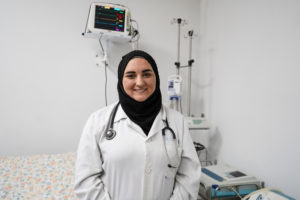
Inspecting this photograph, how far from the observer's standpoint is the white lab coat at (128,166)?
36.8 inches

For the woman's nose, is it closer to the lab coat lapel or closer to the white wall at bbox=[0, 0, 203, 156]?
the lab coat lapel

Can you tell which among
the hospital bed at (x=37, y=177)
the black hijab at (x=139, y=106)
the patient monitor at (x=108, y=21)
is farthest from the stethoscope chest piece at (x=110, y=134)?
the patient monitor at (x=108, y=21)

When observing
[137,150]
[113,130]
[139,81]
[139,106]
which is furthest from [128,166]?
[139,81]

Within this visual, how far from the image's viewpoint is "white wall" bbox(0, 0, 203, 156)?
5.88 feet

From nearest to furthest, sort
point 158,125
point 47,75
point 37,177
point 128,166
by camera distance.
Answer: point 128,166, point 158,125, point 37,177, point 47,75

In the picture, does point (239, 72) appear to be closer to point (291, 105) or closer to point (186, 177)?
point (291, 105)

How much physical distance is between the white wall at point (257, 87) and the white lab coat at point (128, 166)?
30.0 inches

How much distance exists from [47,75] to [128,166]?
4.64 feet

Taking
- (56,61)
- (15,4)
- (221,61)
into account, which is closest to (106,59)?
(56,61)

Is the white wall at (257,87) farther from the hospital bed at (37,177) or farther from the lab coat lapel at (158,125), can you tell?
the hospital bed at (37,177)

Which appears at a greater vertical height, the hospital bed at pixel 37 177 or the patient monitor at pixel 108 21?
the patient monitor at pixel 108 21

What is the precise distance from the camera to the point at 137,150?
96 cm

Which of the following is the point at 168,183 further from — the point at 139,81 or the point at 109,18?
the point at 109,18

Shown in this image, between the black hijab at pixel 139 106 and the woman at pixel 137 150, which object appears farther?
the black hijab at pixel 139 106
